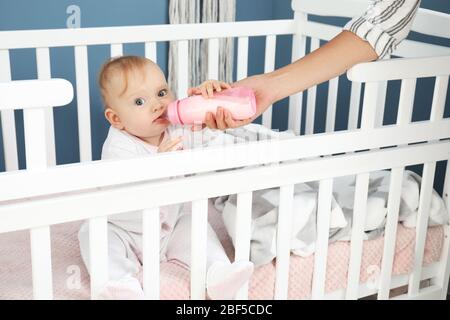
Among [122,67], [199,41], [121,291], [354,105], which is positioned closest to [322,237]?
[121,291]

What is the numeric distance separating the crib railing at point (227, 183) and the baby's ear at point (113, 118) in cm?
24

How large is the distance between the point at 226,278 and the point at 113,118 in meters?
0.41

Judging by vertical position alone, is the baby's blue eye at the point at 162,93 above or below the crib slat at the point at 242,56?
above

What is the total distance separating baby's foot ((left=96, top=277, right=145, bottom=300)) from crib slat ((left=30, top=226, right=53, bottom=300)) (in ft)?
0.28

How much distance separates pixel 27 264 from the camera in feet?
4.30

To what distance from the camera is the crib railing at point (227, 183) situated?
1015 millimetres

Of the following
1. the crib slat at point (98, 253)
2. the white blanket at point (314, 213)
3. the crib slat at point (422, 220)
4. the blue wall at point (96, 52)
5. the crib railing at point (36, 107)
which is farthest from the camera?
Answer: the blue wall at point (96, 52)

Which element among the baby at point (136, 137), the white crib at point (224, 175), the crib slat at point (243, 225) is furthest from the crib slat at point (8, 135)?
the crib slat at point (243, 225)

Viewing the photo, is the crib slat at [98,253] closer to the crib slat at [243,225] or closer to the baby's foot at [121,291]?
the baby's foot at [121,291]

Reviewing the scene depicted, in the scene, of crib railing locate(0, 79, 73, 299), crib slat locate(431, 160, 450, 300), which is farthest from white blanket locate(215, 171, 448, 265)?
crib railing locate(0, 79, 73, 299)

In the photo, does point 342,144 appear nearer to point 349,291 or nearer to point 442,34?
point 349,291

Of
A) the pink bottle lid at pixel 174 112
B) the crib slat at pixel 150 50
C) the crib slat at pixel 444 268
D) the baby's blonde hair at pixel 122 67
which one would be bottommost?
the crib slat at pixel 444 268

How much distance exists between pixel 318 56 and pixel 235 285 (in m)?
0.45
